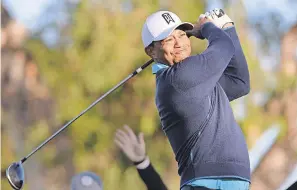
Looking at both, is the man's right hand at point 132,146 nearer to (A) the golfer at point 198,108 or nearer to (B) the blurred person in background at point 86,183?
(B) the blurred person in background at point 86,183

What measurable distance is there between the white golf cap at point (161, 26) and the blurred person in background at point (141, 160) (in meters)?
1.20

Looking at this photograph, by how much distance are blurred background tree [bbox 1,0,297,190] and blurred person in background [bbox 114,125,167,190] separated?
2.51 metres

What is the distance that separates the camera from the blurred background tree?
21.7 ft

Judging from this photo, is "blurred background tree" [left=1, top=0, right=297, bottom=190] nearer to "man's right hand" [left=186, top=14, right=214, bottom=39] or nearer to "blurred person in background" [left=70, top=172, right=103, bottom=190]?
"blurred person in background" [left=70, top=172, right=103, bottom=190]

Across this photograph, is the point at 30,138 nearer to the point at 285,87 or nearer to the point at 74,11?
the point at 74,11

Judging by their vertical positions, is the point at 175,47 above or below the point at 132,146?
above

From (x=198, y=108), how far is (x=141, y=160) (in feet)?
4.58

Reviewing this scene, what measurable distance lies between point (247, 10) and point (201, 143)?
13.7 feet

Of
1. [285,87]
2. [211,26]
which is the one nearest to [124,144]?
[211,26]

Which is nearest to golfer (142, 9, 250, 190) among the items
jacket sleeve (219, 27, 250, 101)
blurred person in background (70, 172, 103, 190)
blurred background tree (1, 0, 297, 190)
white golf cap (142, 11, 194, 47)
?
white golf cap (142, 11, 194, 47)

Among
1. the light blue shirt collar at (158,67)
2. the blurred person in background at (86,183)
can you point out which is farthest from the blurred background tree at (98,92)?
the light blue shirt collar at (158,67)

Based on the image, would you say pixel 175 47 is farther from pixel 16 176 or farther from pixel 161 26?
pixel 16 176

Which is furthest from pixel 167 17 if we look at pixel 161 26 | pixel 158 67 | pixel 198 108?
pixel 198 108

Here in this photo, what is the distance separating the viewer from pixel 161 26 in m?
2.67
